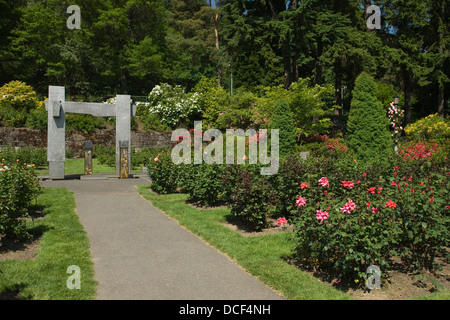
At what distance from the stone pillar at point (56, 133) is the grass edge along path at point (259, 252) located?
20.7 ft

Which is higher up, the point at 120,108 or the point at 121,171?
the point at 120,108

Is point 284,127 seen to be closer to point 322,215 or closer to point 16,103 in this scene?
point 322,215

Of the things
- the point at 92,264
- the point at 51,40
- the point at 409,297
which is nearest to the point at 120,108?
the point at 92,264

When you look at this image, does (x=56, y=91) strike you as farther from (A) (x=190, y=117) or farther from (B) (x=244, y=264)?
(A) (x=190, y=117)

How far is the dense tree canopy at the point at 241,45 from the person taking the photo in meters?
21.2

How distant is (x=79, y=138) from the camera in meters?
21.8

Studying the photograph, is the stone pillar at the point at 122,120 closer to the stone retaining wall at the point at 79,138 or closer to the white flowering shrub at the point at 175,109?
the stone retaining wall at the point at 79,138

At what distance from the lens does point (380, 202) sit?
4.76 metres

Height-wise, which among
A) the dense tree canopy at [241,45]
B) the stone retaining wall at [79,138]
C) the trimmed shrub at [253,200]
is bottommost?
the trimmed shrub at [253,200]

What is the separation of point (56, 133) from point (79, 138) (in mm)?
8434

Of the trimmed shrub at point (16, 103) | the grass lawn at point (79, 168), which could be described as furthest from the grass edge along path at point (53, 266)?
the trimmed shrub at point (16, 103)

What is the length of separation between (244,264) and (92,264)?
2054mm

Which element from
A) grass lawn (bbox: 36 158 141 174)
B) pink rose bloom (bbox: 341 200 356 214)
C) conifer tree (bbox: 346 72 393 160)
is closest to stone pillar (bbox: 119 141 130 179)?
grass lawn (bbox: 36 158 141 174)

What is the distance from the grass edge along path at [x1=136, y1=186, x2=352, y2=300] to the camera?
4227mm
